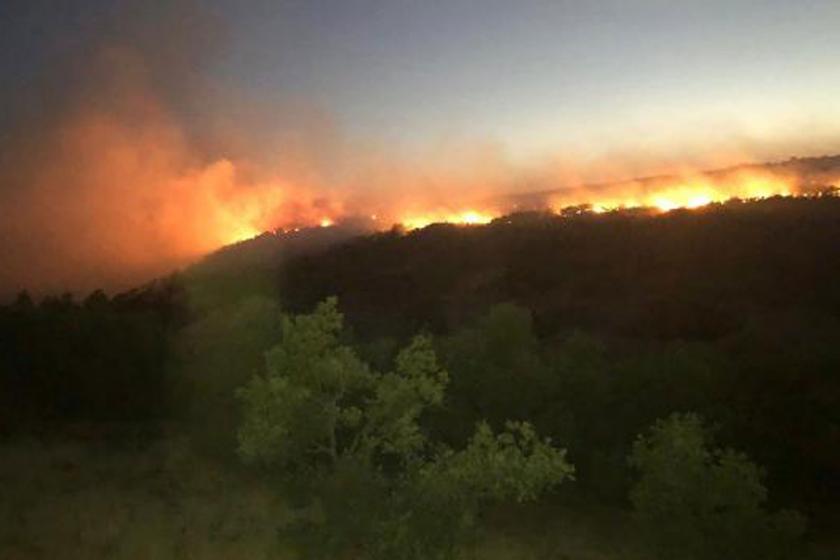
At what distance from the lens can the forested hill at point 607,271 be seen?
72438mm

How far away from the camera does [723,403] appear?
2944 centimetres

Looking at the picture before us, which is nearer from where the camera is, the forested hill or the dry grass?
the dry grass

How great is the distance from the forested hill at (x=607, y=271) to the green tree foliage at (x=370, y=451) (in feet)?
122

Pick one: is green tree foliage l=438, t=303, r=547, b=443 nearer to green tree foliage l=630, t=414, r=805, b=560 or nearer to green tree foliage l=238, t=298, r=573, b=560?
green tree foliage l=238, t=298, r=573, b=560

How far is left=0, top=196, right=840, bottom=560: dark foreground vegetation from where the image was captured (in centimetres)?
1741

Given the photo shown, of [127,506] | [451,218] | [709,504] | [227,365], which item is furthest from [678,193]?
[127,506]

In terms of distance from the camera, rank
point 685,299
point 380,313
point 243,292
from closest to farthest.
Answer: point 243,292 → point 685,299 → point 380,313

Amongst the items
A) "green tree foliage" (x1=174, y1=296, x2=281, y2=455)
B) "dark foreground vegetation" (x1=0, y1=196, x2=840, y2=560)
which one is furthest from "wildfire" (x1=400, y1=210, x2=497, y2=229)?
"green tree foliage" (x1=174, y1=296, x2=281, y2=455)

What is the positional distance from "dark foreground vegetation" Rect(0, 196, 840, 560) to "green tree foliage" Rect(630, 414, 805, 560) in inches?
2.1

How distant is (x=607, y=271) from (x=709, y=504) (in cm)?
7487

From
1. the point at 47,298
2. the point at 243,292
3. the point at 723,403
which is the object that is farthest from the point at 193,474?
the point at 243,292

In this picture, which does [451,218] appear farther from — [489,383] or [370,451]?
[370,451]

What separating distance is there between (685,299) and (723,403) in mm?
47781

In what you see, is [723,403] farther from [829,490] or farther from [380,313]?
[380,313]
